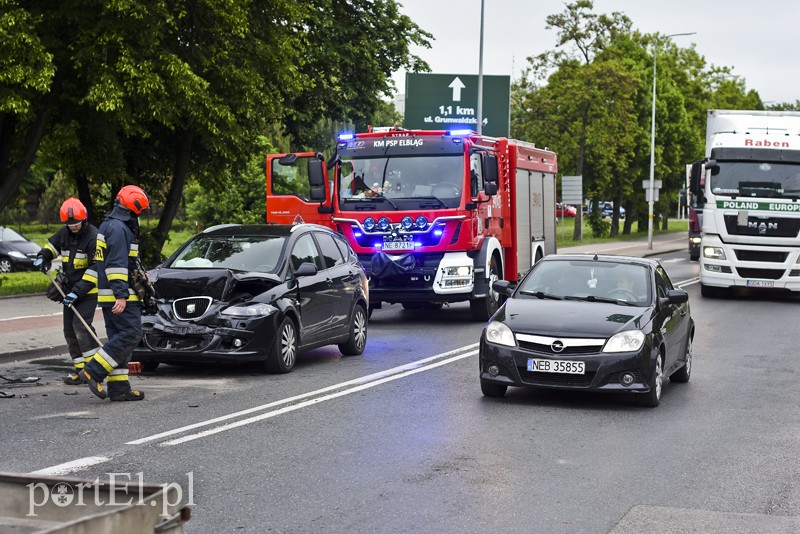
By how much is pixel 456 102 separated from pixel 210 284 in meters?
31.2

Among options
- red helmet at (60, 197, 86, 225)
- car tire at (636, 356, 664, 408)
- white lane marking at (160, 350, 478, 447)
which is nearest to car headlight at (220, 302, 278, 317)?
white lane marking at (160, 350, 478, 447)

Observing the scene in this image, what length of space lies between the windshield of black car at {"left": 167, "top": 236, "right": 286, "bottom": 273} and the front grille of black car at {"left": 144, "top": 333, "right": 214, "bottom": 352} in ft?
3.60

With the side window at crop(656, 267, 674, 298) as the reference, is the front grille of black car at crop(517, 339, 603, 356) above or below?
below

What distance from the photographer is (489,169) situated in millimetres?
18766

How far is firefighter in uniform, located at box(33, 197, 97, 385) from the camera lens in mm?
11188

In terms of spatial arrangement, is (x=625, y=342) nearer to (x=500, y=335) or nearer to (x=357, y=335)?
(x=500, y=335)

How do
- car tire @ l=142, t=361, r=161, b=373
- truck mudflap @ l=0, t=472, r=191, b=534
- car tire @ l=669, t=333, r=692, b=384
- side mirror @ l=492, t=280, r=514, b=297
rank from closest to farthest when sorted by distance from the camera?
truck mudflap @ l=0, t=472, r=191, b=534 → side mirror @ l=492, t=280, r=514, b=297 → car tire @ l=669, t=333, r=692, b=384 → car tire @ l=142, t=361, r=161, b=373

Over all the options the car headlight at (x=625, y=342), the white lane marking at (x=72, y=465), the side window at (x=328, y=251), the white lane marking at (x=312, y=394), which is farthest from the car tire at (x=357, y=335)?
the white lane marking at (x=72, y=465)

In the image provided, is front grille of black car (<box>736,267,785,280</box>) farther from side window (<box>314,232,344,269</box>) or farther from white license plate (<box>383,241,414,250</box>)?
side window (<box>314,232,344,269</box>)

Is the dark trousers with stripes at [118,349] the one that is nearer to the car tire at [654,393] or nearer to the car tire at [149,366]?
the car tire at [149,366]

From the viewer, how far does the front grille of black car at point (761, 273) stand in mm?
24406

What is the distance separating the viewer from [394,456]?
8.24 metres

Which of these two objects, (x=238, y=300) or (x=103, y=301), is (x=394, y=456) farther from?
(x=238, y=300)

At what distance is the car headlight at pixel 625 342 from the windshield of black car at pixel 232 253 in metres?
4.21
